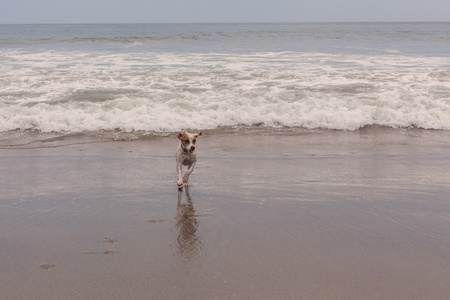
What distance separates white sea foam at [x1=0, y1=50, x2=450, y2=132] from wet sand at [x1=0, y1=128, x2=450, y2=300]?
2308 millimetres

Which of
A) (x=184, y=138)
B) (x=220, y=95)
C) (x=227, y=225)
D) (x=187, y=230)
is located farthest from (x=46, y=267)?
(x=220, y=95)

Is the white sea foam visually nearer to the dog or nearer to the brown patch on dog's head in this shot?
the dog

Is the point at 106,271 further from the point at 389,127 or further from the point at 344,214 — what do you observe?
the point at 389,127

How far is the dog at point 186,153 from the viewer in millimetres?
5348

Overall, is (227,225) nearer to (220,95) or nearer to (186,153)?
(186,153)

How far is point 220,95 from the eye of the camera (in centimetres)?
1177

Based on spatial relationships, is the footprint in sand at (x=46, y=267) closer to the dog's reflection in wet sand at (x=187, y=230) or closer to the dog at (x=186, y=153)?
the dog's reflection in wet sand at (x=187, y=230)

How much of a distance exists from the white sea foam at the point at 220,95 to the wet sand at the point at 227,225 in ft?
7.57

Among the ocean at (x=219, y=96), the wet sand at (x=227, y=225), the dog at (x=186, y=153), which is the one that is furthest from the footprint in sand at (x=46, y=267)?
the ocean at (x=219, y=96)

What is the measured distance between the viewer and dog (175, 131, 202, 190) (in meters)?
5.35

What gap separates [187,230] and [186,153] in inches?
56.8

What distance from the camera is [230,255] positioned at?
369 cm

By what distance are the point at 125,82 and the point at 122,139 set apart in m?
6.03

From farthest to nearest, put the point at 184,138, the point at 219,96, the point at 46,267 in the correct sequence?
1. the point at 219,96
2. the point at 184,138
3. the point at 46,267
